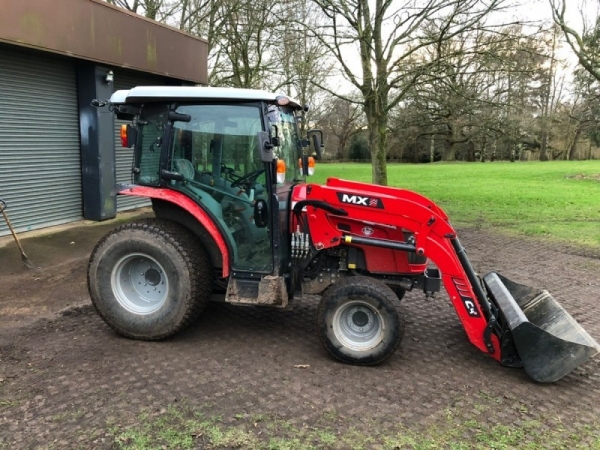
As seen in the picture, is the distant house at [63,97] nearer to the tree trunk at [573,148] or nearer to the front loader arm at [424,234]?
the front loader arm at [424,234]

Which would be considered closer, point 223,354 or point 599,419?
point 599,419

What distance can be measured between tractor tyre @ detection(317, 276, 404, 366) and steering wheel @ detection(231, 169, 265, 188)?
43.7 inches

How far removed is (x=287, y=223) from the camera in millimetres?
4188

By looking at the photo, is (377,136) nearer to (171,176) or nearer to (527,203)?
(527,203)

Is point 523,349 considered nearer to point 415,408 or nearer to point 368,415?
point 415,408

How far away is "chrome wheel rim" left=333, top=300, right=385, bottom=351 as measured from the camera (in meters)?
3.85

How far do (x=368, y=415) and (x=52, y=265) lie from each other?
17.1 ft

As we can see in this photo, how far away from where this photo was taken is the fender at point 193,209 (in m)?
4.09

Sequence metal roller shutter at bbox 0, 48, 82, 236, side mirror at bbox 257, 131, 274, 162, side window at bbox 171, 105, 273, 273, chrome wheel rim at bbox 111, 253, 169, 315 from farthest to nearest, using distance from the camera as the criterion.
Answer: metal roller shutter at bbox 0, 48, 82, 236, chrome wheel rim at bbox 111, 253, 169, 315, side window at bbox 171, 105, 273, 273, side mirror at bbox 257, 131, 274, 162

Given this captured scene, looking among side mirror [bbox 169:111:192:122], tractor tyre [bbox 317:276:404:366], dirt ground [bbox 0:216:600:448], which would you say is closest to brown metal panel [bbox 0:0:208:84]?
dirt ground [bbox 0:216:600:448]

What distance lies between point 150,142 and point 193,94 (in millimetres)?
603

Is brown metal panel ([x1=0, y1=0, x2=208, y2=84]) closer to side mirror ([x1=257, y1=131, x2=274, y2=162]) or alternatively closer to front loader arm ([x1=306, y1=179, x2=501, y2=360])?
side mirror ([x1=257, y1=131, x2=274, y2=162])

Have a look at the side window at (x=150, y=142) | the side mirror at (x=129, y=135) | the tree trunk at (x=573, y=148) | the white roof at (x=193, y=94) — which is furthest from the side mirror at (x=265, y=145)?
the tree trunk at (x=573, y=148)

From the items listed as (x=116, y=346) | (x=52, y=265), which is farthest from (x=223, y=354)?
(x=52, y=265)
